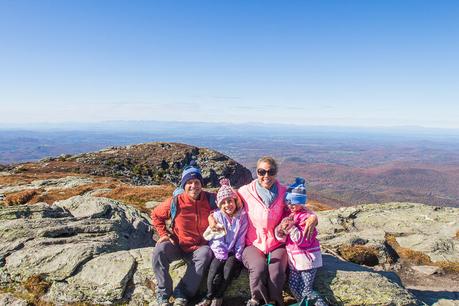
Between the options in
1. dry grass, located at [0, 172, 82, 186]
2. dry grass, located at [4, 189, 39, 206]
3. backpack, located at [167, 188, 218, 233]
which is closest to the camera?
backpack, located at [167, 188, 218, 233]

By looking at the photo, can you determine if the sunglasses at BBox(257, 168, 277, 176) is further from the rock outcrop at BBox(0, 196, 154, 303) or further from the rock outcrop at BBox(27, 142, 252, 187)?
the rock outcrop at BBox(27, 142, 252, 187)

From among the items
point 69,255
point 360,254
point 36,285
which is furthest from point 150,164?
point 36,285

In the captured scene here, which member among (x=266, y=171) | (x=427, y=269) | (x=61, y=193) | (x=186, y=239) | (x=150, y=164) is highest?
(x=266, y=171)

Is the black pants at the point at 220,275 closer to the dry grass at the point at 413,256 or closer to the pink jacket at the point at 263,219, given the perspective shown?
the pink jacket at the point at 263,219

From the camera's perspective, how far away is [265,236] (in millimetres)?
10102

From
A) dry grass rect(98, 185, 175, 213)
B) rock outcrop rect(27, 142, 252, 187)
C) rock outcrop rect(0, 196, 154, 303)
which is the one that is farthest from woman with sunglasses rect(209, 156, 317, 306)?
rock outcrop rect(27, 142, 252, 187)

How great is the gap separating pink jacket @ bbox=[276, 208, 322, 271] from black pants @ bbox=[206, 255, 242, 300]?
1.69 metres

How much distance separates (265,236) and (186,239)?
2.76 metres

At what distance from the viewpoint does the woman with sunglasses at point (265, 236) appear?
9586 millimetres

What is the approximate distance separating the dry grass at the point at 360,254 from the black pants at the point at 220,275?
9.54 meters

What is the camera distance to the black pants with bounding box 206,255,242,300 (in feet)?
32.6

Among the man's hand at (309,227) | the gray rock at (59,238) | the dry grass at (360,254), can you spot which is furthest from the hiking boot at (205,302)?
the dry grass at (360,254)

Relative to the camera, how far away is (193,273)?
10359mm

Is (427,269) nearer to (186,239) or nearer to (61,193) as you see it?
(186,239)
